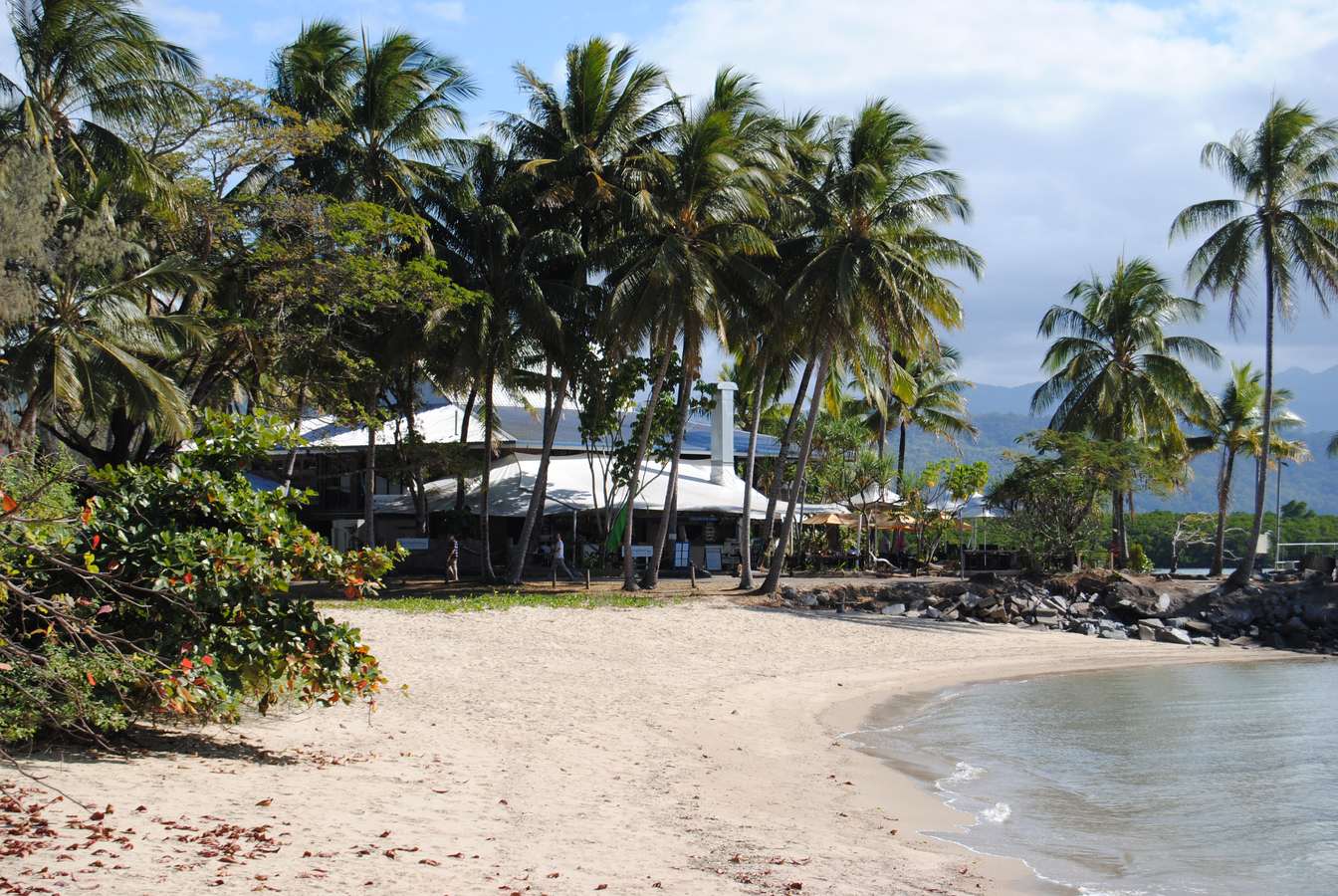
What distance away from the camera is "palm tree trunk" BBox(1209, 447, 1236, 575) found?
112 feet

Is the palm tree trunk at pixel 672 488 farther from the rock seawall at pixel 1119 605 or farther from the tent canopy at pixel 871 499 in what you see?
the tent canopy at pixel 871 499

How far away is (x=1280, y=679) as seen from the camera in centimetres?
2144

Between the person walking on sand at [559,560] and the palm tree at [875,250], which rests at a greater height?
the palm tree at [875,250]

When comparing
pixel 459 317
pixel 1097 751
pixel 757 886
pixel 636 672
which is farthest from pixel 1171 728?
pixel 459 317

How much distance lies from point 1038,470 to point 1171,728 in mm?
17027

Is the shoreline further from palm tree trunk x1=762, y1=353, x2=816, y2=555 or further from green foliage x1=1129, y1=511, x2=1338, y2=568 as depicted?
green foliage x1=1129, y1=511, x2=1338, y2=568

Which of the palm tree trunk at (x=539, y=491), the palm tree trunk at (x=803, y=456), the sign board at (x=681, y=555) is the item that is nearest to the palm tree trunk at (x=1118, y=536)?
the palm tree trunk at (x=803, y=456)

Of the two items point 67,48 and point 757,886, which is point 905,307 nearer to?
point 67,48

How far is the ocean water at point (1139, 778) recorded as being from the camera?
8.52 metres

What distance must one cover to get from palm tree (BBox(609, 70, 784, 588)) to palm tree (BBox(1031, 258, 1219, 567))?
1464 centimetres

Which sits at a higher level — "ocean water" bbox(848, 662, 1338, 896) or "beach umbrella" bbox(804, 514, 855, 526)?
"beach umbrella" bbox(804, 514, 855, 526)

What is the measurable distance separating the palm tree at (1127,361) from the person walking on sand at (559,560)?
55.1 feet

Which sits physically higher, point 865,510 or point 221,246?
point 221,246

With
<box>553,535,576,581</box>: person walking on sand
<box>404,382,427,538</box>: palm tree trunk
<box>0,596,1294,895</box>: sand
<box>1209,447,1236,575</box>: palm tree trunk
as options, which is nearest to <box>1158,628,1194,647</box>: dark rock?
<box>1209,447,1236,575</box>: palm tree trunk
